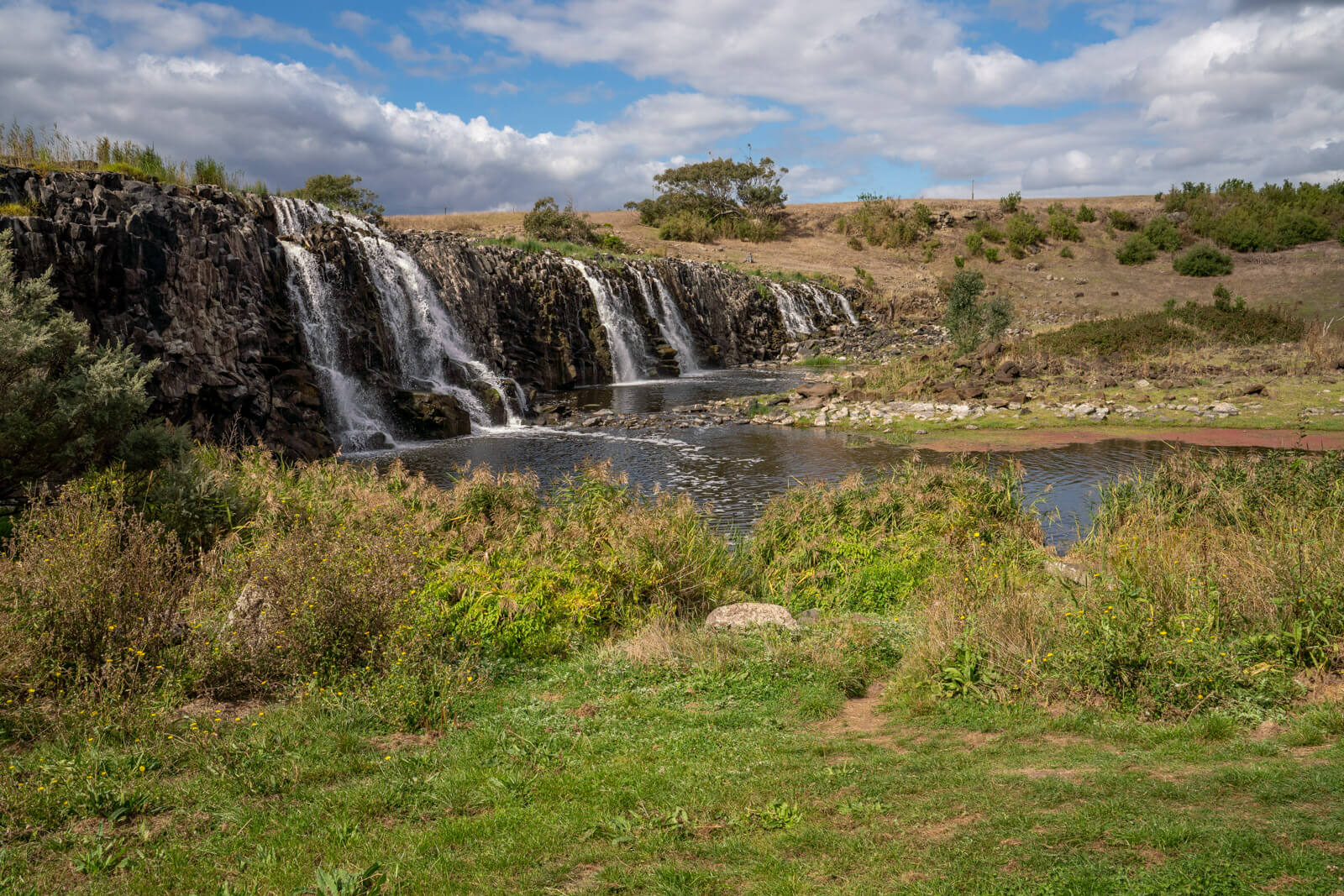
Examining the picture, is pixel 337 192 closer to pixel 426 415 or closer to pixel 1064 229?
pixel 426 415

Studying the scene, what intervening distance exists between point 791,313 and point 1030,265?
848 inches

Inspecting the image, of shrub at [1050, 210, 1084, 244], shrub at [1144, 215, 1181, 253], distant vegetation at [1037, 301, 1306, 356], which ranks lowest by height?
distant vegetation at [1037, 301, 1306, 356]

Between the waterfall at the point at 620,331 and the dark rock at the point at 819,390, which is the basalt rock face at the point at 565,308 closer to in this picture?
the waterfall at the point at 620,331

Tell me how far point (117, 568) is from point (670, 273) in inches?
1428

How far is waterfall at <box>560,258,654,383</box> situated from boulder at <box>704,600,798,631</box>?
90.7 feet

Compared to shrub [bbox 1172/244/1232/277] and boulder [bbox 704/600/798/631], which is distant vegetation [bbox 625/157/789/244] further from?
boulder [bbox 704/600/798/631]

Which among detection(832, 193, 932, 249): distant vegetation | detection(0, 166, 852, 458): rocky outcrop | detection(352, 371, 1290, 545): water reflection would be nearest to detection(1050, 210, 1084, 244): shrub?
detection(832, 193, 932, 249): distant vegetation

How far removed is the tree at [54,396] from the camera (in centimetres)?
807

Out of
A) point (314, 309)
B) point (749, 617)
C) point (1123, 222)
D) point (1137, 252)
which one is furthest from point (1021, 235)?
point (749, 617)

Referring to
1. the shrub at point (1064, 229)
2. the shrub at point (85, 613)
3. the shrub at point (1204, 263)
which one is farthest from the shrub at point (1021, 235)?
the shrub at point (85, 613)

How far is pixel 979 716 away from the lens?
18.9 ft

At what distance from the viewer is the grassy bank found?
3936 millimetres

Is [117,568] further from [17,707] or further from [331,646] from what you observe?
[331,646]

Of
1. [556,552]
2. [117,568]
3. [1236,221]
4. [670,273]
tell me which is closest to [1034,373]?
[670,273]
